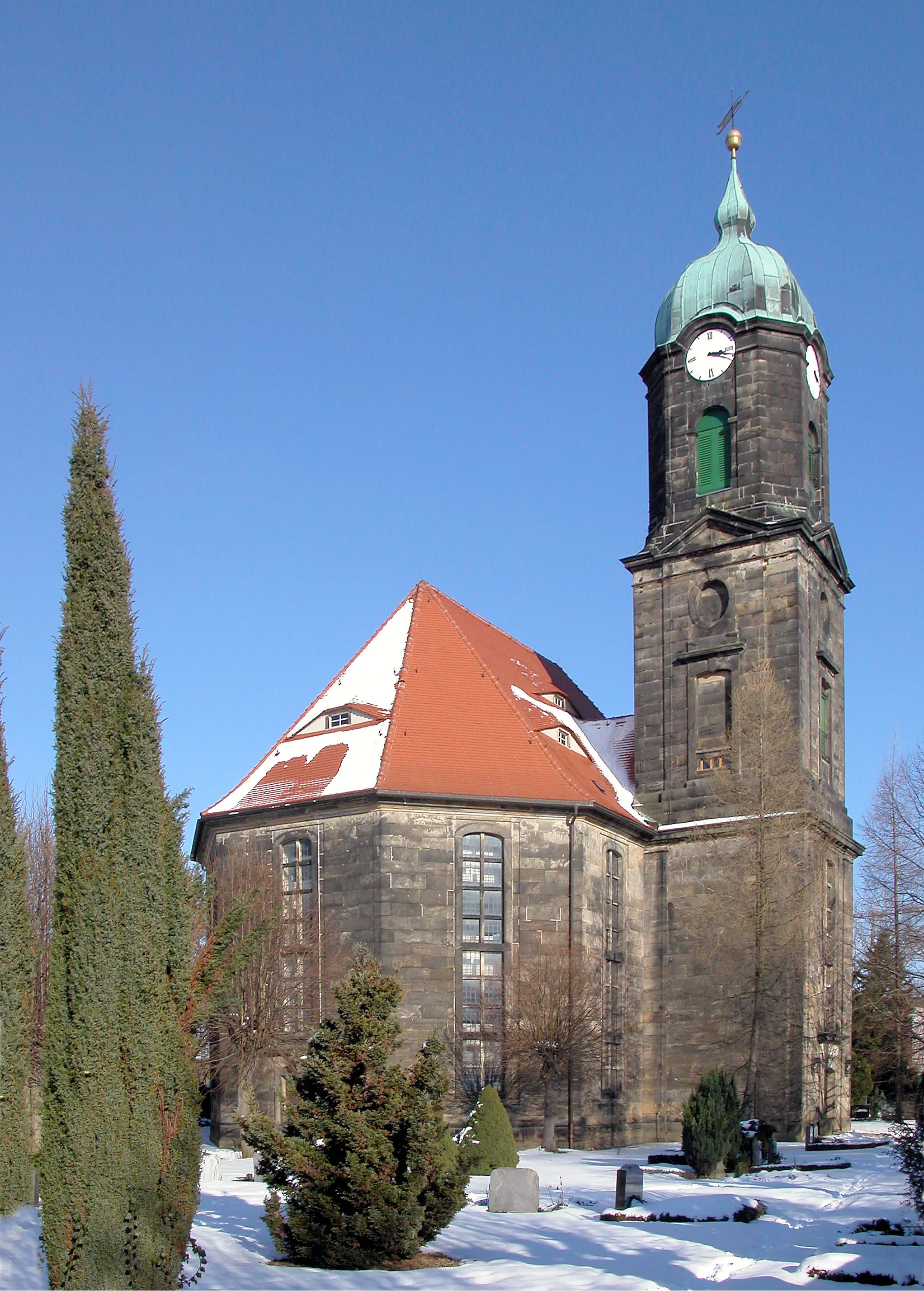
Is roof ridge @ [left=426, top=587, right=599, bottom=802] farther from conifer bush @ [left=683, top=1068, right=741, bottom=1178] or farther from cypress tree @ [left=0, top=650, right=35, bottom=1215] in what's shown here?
cypress tree @ [left=0, top=650, right=35, bottom=1215]

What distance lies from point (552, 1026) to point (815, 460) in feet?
52.3

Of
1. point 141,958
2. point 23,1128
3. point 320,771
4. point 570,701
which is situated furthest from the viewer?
point 570,701

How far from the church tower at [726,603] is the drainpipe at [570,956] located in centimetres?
346

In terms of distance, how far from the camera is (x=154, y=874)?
39.9 ft

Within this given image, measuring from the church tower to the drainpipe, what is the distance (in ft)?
11.4

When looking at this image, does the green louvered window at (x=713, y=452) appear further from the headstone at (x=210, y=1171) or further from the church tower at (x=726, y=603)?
the headstone at (x=210, y=1171)

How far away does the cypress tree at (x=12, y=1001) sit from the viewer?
486 inches

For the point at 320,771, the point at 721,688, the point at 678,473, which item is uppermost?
the point at 678,473

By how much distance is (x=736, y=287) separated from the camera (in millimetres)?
35438

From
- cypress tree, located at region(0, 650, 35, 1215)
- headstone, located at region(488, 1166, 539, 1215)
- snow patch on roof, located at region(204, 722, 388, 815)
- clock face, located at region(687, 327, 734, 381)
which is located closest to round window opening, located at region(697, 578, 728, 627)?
clock face, located at region(687, 327, 734, 381)

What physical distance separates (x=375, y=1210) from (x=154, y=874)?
13.5 ft

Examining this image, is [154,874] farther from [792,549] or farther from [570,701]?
[570,701]

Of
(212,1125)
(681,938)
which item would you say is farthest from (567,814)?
(212,1125)

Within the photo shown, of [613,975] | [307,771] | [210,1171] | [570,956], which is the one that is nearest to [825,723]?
[613,975]
